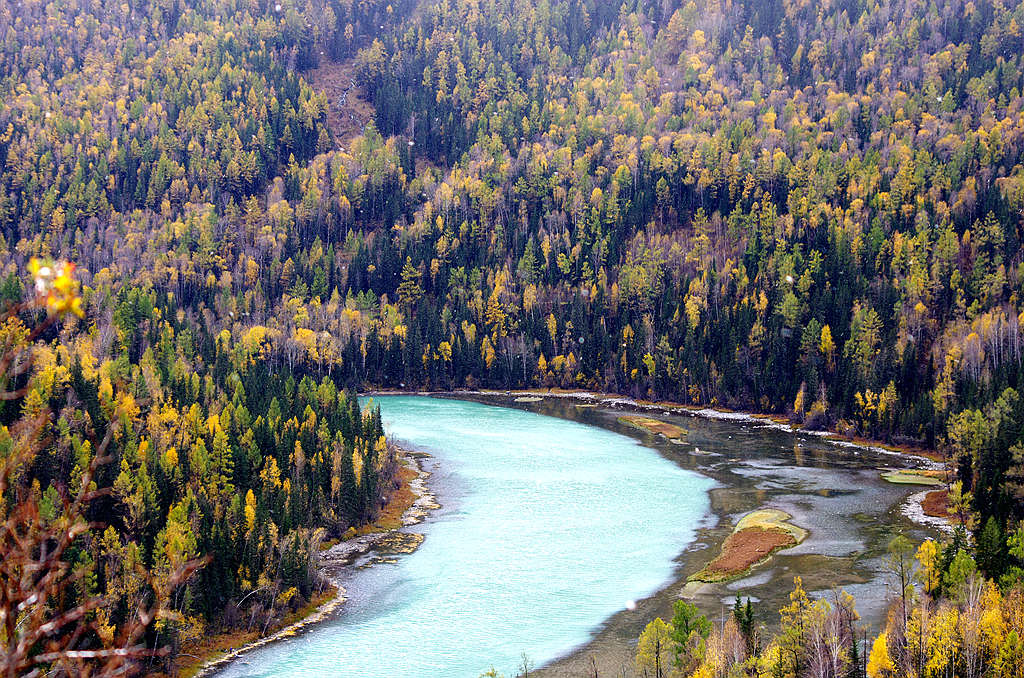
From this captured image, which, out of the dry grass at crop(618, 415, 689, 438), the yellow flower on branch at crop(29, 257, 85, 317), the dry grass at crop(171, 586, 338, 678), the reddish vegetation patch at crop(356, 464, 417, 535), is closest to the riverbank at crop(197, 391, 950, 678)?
the dry grass at crop(618, 415, 689, 438)

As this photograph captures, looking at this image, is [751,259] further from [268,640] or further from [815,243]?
[268,640]

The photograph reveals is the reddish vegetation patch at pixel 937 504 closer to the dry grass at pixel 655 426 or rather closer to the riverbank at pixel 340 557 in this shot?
the dry grass at pixel 655 426

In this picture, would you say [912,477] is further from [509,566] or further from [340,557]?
[340,557]

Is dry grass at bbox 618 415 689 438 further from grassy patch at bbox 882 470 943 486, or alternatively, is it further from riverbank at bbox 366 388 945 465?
grassy patch at bbox 882 470 943 486

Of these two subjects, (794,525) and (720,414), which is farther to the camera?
(720,414)

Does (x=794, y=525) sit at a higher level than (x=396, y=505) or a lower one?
higher

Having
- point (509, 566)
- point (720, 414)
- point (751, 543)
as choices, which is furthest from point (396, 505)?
point (720, 414)

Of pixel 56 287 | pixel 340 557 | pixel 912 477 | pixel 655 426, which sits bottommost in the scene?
pixel 340 557

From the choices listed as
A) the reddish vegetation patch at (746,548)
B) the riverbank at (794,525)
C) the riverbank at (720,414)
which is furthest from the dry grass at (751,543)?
the riverbank at (720,414)
